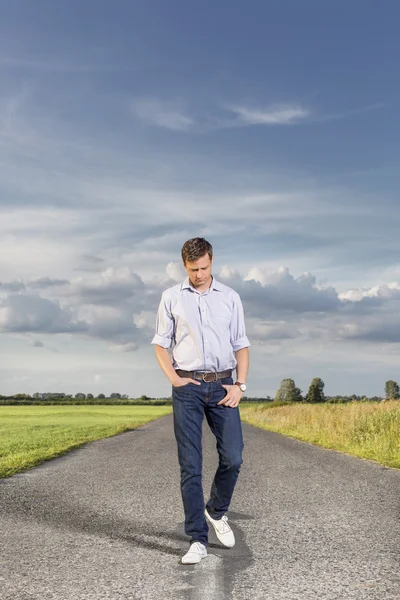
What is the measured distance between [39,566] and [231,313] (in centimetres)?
239

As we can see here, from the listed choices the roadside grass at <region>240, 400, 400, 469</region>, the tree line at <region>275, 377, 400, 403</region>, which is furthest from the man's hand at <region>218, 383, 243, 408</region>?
the tree line at <region>275, 377, 400, 403</region>

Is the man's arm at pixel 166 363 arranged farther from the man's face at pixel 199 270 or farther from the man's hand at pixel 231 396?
the man's face at pixel 199 270

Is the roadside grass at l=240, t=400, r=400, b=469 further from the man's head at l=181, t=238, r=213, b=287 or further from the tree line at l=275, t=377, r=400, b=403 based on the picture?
the tree line at l=275, t=377, r=400, b=403

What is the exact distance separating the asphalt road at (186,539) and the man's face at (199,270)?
6.94 ft

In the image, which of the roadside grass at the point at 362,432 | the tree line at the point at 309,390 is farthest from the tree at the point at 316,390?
the roadside grass at the point at 362,432

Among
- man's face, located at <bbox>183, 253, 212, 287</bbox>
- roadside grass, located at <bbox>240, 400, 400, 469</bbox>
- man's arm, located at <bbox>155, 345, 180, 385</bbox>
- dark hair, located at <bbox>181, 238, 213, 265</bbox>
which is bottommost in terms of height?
roadside grass, located at <bbox>240, 400, 400, 469</bbox>

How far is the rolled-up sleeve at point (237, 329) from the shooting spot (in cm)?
529

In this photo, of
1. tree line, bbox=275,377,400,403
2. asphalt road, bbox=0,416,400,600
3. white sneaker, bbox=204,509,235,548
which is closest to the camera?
asphalt road, bbox=0,416,400,600

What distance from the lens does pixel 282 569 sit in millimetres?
4824

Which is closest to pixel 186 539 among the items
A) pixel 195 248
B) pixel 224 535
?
pixel 224 535

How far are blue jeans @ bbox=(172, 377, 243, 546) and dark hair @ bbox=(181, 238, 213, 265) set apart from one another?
3.12ft

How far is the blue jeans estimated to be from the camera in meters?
5.00

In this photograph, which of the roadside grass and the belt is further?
the roadside grass

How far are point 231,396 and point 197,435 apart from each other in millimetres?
401
